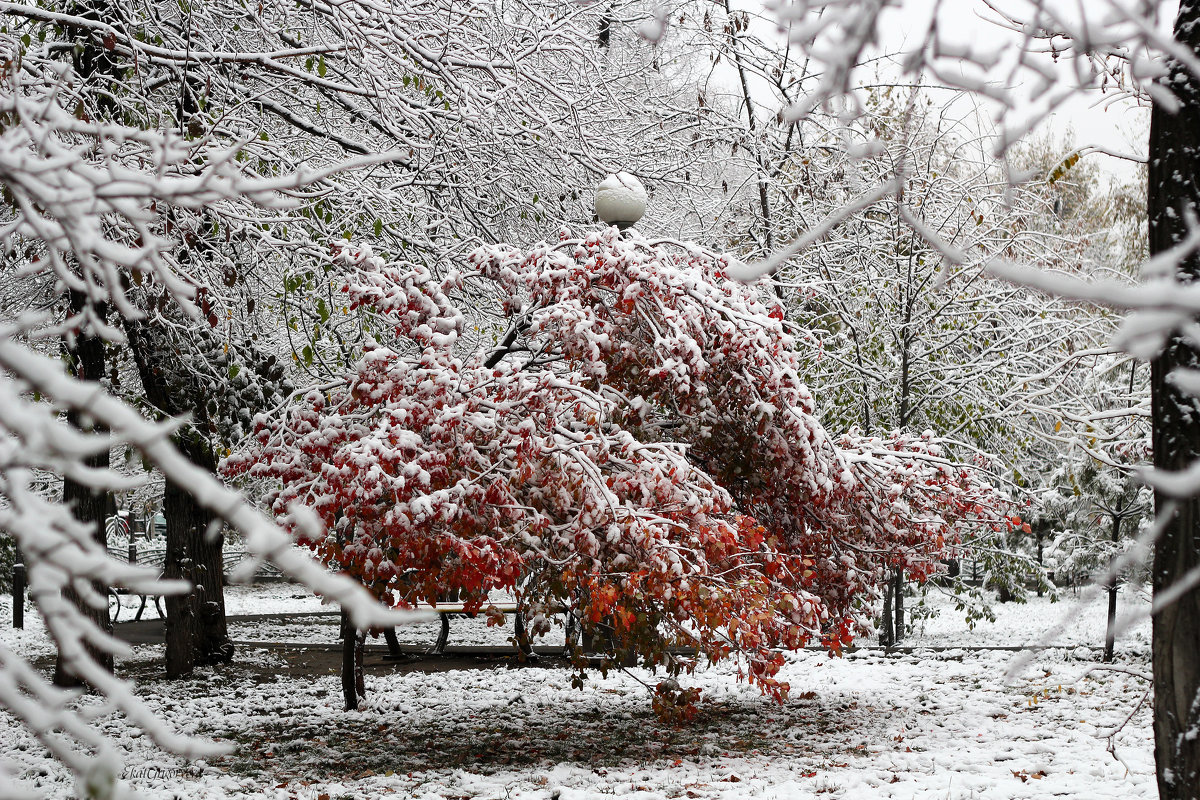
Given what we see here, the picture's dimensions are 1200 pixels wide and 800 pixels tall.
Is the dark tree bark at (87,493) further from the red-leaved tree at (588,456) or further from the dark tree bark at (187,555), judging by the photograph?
the red-leaved tree at (588,456)

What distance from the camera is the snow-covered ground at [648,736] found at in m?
5.93

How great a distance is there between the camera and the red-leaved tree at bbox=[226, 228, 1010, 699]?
6.50 metres

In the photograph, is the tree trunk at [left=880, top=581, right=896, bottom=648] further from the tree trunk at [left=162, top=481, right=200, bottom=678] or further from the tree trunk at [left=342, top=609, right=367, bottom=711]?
the tree trunk at [left=162, top=481, right=200, bottom=678]

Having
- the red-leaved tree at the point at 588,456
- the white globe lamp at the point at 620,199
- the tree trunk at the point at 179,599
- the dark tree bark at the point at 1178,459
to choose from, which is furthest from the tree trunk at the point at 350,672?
the dark tree bark at the point at 1178,459

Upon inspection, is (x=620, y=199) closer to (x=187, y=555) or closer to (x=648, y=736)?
(x=648, y=736)

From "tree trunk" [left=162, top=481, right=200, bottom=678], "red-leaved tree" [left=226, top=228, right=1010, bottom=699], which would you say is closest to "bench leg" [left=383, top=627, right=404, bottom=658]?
"tree trunk" [left=162, top=481, right=200, bottom=678]

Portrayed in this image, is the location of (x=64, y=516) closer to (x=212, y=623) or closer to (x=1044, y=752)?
(x=1044, y=752)

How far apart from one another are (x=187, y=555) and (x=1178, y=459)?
9.75 m

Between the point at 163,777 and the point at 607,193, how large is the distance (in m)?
5.23

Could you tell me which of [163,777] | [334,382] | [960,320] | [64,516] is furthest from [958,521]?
[64,516]

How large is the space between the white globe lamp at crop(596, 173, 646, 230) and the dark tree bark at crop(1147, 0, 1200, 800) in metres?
4.84

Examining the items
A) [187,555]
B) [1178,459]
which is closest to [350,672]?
[187,555]

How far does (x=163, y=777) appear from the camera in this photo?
251 inches

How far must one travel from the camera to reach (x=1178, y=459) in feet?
11.9
